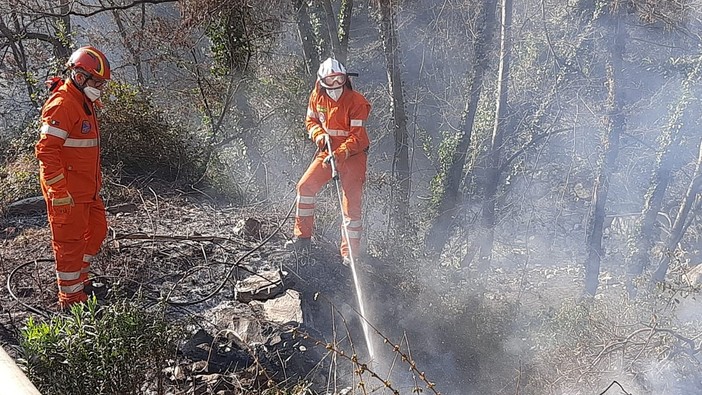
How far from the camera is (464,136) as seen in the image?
33.0 ft

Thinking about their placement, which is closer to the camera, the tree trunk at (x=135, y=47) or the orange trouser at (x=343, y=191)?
the orange trouser at (x=343, y=191)

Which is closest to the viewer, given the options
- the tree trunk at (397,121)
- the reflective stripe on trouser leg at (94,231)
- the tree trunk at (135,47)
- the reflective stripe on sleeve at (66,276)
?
the reflective stripe on sleeve at (66,276)

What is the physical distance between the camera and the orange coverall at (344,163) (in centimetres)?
540

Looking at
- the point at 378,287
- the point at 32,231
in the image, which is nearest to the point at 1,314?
the point at 32,231

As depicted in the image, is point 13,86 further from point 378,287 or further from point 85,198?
point 378,287

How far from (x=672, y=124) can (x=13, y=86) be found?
42.1ft

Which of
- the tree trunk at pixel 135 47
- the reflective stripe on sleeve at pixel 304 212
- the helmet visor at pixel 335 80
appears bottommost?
the reflective stripe on sleeve at pixel 304 212

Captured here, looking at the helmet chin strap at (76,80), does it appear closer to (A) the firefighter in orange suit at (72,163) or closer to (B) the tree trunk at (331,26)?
(A) the firefighter in orange suit at (72,163)

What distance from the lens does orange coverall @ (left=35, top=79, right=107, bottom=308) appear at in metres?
4.15

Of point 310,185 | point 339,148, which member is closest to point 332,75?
point 339,148

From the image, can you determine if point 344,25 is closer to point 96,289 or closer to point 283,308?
point 283,308

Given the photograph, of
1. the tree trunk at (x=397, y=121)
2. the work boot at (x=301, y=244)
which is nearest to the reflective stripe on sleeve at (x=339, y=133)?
the work boot at (x=301, y=244)

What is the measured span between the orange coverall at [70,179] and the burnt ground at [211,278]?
0.36 meters

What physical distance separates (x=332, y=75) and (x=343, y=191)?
1.16 metres
